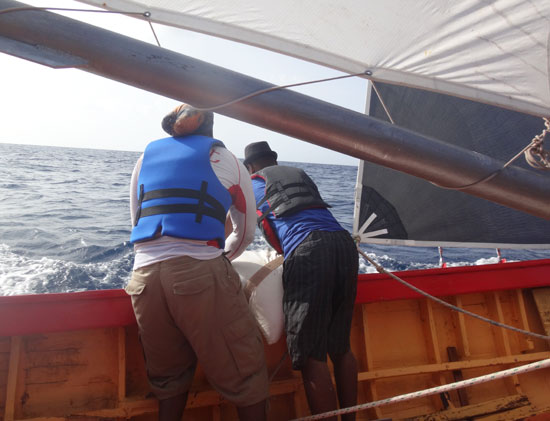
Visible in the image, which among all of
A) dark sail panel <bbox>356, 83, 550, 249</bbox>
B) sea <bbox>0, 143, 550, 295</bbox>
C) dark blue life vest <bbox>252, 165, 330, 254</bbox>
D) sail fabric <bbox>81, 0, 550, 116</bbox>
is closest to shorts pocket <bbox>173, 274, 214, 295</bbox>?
dark blue life vest <bbox>252, 165, 330, 254</bbox>

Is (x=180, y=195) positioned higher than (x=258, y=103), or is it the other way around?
(x=258, y=103)

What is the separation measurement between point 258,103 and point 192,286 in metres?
0.72

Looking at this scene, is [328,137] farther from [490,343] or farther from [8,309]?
[490,343]

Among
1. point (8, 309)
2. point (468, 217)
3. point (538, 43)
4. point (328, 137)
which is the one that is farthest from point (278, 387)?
point (468, 217)

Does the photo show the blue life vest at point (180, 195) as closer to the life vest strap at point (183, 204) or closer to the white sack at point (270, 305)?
the life vest strap at point (183, 204)

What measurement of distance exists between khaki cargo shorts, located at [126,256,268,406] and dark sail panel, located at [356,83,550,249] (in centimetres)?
222

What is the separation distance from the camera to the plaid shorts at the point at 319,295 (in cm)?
179

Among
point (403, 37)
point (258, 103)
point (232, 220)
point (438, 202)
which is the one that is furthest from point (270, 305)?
point (438, 202)

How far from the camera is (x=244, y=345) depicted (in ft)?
5.36

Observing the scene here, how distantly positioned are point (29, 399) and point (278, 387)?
1.25m

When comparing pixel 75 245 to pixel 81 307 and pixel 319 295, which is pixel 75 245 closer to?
pixel 81 307

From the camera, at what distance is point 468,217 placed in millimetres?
3598

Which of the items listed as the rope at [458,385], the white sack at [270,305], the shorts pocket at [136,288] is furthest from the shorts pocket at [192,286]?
the rope at [458,385]

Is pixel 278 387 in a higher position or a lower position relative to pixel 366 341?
lower
